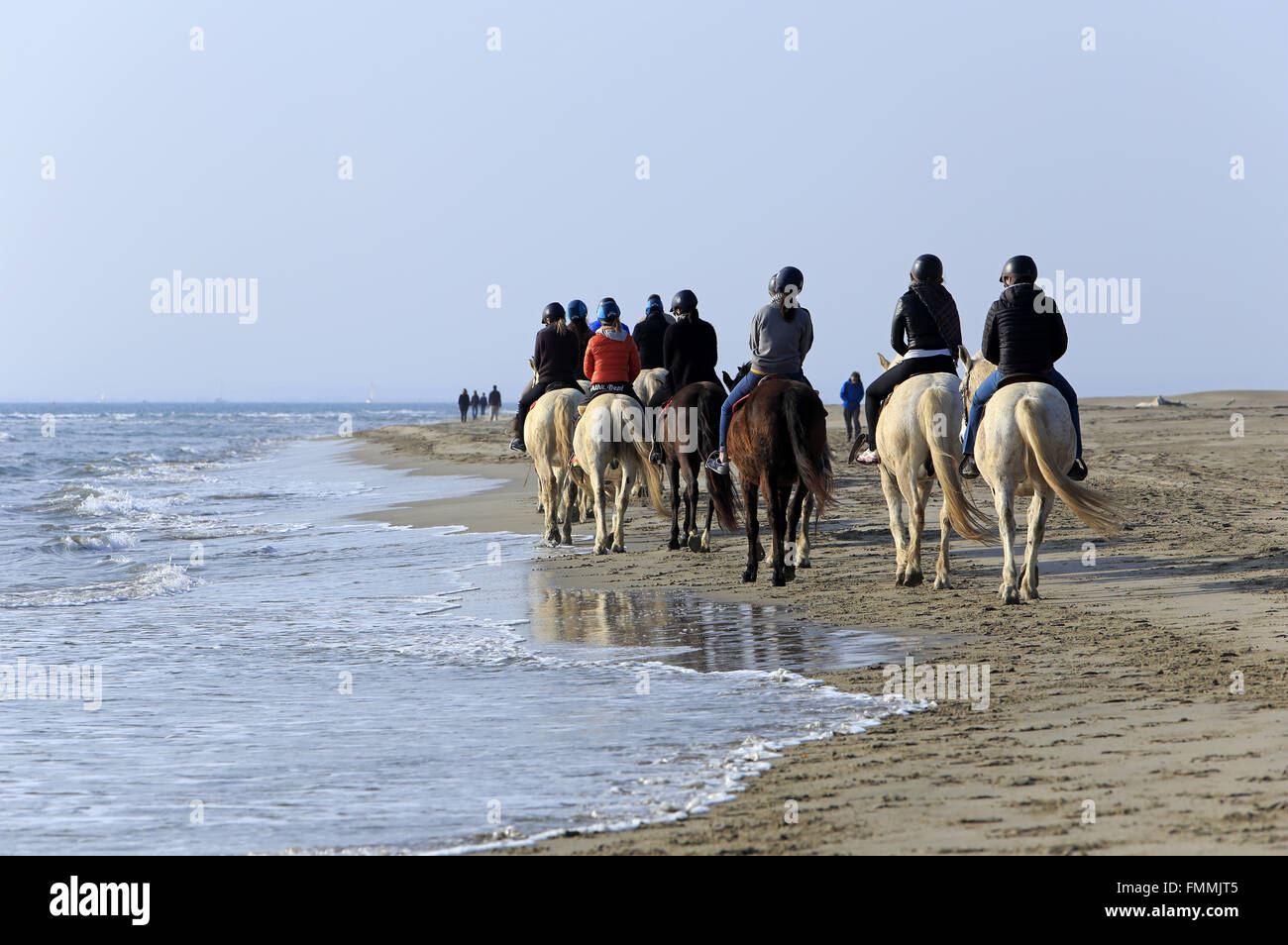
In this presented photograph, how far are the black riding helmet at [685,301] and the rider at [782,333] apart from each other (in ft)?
6.57

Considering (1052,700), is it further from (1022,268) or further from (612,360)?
(612,360)

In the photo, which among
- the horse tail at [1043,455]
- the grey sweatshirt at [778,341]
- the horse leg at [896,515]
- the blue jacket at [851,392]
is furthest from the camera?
the blue jacket at [851,392]

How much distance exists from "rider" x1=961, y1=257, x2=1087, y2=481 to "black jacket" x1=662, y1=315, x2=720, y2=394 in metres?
3.92

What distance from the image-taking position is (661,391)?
13.8 m

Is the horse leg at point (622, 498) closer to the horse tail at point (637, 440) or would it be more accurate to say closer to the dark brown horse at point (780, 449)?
the horse tail at point (637, 440)

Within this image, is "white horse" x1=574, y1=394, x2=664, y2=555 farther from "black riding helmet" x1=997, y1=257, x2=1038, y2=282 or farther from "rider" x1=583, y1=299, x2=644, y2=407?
"black riding helmet" x1=997, y1=257, x2=1038, y2=282

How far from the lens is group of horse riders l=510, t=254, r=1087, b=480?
980cm

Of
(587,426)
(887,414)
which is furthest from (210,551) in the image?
(887,414)

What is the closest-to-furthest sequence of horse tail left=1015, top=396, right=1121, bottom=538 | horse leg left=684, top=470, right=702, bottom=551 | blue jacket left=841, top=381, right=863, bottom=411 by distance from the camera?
horse tail left=1015, top=396, right=1121, bottom=538 → horse leg left=684, top=470, right=702, bottom=551 → blue jacket left=841, top=381, right=863, bottom=411

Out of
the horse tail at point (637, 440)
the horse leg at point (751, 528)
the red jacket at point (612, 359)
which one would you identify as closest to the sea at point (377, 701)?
the horse leg at point (751, 528)

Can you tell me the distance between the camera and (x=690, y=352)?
13406 millimetres

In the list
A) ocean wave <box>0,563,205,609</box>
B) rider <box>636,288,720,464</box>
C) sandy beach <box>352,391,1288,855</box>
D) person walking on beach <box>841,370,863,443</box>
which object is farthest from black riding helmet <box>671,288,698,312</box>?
person walking on beach <box>841,370,863,443</box>

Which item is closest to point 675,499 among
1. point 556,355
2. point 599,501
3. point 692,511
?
point 692,511

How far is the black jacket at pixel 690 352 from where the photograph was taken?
44.0ft
